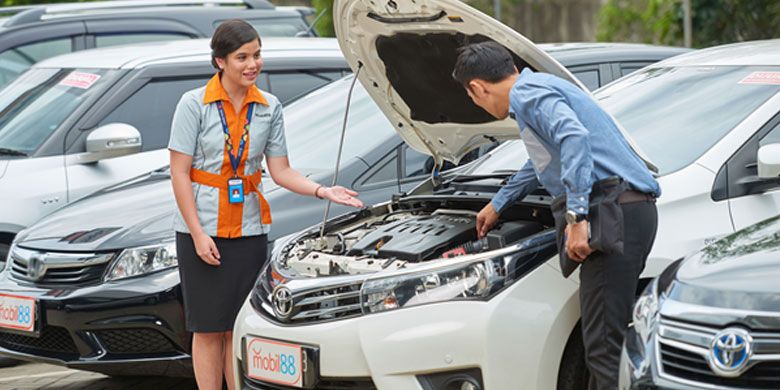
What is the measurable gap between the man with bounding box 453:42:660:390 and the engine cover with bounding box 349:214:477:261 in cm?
54

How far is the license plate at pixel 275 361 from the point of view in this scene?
4.91 metres

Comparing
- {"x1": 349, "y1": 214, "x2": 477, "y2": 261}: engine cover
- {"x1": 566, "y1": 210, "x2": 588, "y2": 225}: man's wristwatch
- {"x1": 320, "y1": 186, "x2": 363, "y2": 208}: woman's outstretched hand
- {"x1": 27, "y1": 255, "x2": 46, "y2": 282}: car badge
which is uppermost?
{"x1": 566, "y1": 210, "x2": 588, "y2": 225}: man's wristwatch

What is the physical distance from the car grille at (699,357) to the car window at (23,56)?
6939 mm

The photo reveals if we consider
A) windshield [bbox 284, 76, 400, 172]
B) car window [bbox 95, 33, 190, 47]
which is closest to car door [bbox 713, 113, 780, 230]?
windshield [bbox 284, 76, 400, 172]

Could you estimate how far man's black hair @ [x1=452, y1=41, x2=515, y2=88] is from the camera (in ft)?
15.8

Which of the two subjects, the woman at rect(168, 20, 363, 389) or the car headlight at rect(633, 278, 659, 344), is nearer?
the car headlight at rect(633, 278, 659, 344)

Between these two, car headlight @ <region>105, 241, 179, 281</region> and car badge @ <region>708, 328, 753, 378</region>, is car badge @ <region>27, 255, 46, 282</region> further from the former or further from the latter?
car badge @ <region>708, 328, 753, 378</region>

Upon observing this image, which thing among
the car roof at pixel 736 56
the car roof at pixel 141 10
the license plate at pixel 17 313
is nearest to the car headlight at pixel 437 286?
the car roof at pixel 736 56

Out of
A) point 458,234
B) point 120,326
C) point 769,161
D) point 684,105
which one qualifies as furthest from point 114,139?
point 769,161

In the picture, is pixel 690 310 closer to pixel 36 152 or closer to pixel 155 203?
pixel 155 203

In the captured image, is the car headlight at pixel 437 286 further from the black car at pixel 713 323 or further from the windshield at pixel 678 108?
the windshield at pixel 678 108

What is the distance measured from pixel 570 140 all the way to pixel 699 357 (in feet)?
3.34

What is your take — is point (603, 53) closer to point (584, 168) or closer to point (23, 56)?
point (584, 168)

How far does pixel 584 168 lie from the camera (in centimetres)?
456
